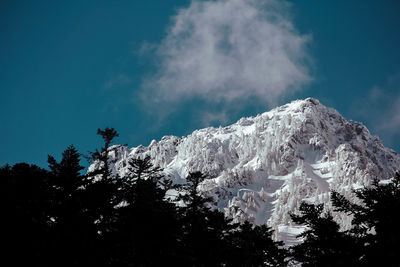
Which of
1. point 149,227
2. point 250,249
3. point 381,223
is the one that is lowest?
point 250,249

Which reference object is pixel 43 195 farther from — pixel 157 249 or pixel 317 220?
pixel 317 220

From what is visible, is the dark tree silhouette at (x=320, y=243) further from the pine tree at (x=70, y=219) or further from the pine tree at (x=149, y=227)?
the pine tree at (x=70, y=219)

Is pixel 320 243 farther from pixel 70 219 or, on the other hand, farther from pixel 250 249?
pixel 70 219

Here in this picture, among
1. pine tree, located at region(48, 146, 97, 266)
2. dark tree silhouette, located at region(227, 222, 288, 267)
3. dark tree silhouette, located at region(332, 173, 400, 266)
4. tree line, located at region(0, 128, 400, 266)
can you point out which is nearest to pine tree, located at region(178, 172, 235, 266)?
dark tree silhouette, located at region(227, 222, 288, 267)

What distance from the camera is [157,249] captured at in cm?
1402

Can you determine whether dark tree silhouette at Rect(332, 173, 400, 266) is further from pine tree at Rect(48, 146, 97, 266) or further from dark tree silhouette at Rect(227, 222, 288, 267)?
pine tree at Rect(48, 146, 97, 266)

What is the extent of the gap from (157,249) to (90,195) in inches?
196

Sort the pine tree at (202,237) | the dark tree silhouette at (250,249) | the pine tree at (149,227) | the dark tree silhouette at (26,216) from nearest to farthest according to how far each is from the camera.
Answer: the dark tree silhouette at (26,216) < the pine tree at (149,227) < the pine tree at (202,237) < the dark tree silhouette at (250,249)

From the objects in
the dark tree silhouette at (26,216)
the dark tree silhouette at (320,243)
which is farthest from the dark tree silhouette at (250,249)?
the dark tree silhouette at (26,216)

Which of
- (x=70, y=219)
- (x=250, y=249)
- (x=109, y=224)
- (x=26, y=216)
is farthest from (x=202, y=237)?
(x=26, y=216)

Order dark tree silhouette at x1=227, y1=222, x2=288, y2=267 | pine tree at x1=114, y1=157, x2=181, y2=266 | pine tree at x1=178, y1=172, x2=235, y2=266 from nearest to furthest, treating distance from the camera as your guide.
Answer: pine tree at x1=114, y1=157, x2=181, y2=266 < pine tree at x1=178, y1=172, x2=235, y2=266 < dark tree silhouette at x1=227, y1=222, x2=288, y2=267

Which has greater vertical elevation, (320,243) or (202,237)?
(202,237)

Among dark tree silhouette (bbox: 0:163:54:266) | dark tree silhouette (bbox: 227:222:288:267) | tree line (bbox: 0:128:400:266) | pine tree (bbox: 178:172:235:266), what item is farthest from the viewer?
dark tree silhouette (bbox: 227:222:288:267)

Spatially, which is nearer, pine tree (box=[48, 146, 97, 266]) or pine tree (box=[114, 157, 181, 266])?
pine tree (box=[48, 146, 97, 266])
